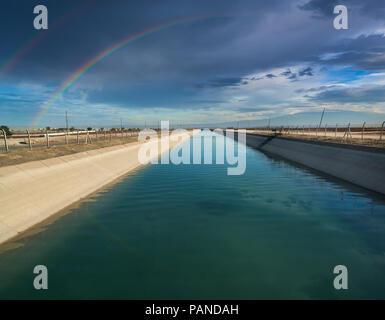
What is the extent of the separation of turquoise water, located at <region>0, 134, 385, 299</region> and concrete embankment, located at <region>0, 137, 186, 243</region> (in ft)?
2.66

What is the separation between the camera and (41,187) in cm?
1183

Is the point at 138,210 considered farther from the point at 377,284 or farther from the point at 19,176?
the point at 377,284

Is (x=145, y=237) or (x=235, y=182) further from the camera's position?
(x=235, y=182)

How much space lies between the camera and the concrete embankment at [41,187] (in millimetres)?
9289

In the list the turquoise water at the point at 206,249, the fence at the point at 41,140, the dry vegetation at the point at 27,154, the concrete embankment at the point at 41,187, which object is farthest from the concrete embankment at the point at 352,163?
the fence at the point at 41,140

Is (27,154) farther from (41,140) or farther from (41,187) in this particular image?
(41,140)

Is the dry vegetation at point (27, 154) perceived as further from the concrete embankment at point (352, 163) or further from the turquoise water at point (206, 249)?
the concrete embankment at point (352, 163)

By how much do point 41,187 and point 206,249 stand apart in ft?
Result: 29.3

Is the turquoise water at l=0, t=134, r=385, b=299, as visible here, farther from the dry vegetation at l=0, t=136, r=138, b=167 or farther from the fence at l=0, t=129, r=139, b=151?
the fence at l=0, t=129, r=139, b=151

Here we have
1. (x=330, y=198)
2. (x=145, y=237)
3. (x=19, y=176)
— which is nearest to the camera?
(x=145, y=237)

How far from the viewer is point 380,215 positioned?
37.0ft

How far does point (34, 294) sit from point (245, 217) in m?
8.27
